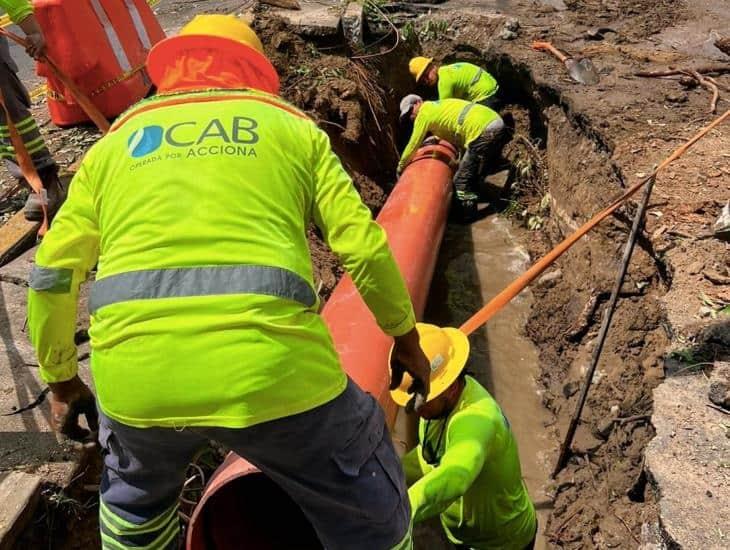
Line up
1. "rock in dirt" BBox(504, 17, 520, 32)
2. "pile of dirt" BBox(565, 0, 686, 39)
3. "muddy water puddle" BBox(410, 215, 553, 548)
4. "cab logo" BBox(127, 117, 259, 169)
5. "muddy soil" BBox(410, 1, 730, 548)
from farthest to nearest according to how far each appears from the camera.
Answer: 1. "rock in dirt" BBox(504, 17, 520, 32)
2. "pile of dirt" BBox(565, 0, 686, 39)
3. "muddy water puddle" BBox(410, 215, 553, 548)
4. "muddy soil" BBox(410, 1, 730, 548)
5. "cab logo" BBox(127, 117, 259, 169)

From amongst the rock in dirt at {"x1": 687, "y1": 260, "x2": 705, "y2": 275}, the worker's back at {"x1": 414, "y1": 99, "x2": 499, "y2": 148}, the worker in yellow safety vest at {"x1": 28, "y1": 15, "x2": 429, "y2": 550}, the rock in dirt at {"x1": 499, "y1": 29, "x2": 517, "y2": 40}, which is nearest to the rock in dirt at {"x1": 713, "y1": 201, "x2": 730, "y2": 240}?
the rock in dirt at {"x1": 687, "y1": 260, "x2": 705, "y2": 275}

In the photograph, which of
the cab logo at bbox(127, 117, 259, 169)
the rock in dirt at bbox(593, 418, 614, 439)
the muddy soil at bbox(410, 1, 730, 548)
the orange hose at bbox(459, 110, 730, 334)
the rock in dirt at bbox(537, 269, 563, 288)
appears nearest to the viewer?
the cab logo at bbox(127, 117, 259, 169)

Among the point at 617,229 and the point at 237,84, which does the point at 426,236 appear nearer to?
the point at 617,229

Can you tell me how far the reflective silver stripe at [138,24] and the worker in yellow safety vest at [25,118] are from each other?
1.60 meters

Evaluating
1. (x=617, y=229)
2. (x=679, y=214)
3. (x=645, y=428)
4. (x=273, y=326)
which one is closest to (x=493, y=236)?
(x=617, y=229)

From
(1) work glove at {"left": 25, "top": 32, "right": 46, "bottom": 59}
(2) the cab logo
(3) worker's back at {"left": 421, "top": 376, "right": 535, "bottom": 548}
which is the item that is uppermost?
(2) the cab logo

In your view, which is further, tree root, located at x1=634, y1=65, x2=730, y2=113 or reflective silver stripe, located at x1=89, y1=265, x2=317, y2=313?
tree root, located at x1=634, y1=65, x2=730, y2=113

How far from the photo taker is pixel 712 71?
6.43 meters

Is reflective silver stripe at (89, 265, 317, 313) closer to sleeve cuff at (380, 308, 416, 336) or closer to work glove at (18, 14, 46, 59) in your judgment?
sleeve cuff at (380, 308, 416, 336)

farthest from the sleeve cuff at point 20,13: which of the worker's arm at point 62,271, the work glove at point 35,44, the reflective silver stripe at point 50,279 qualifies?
the reflective silver stripe at point 50,279

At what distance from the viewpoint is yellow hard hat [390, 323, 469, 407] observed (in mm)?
2512

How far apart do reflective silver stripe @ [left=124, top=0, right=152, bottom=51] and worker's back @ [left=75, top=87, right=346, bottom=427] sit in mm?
4514

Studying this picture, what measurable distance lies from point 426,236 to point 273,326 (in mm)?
3306

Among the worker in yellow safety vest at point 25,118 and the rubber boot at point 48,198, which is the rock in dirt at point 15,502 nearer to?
the worker in yellow safety vest at point 25,118
